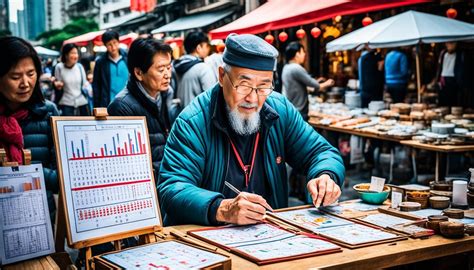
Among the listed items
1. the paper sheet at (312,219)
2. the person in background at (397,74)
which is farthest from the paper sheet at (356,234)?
the person in background at (397,74)

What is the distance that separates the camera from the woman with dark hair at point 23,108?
3645mm

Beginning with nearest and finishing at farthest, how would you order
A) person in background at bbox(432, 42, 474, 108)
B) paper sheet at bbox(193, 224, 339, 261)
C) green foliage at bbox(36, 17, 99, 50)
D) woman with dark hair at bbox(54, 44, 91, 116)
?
paper sheet at bbox(193, 224, 339, 261), woman with dark hair at bbox(54, 44, 91, 116), person in background at bbox(432, 42, 474, 108), green foliage at bbox(36, 17, 99, 50)

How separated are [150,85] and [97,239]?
2179 millimetres

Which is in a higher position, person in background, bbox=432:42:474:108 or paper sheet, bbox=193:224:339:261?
person in background, bbox=432:42:474:108

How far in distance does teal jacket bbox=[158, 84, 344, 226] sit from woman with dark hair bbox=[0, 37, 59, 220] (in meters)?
1.00

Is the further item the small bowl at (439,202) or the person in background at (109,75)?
the person in background at (109,75)

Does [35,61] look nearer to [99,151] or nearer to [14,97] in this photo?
[14,97]

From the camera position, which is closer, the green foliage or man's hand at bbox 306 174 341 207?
man's hand at bbox 306 174 341 207

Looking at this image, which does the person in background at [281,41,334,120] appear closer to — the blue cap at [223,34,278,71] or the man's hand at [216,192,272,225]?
the blue cap at [223,34,278,71]

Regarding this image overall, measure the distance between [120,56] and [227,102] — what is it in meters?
5.49

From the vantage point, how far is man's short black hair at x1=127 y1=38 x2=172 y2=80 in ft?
15.2

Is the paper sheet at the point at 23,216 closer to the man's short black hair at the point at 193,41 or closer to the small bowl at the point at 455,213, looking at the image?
the small bowl at the point at 455,213

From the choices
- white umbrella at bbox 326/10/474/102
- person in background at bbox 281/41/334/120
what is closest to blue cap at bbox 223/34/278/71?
person in background at bbox 281/41/334/120

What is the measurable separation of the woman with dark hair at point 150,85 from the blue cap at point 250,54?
56.8 inches
